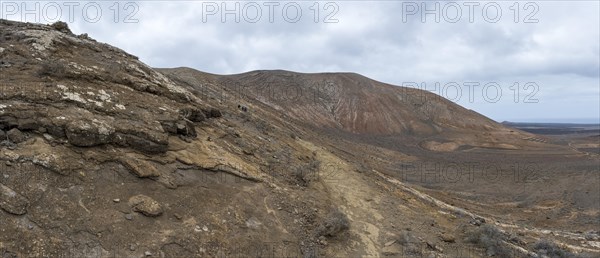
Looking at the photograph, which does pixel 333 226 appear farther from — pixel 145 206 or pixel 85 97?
pixel 85 97

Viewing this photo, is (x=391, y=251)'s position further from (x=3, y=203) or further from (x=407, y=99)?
(x=407, y=99)

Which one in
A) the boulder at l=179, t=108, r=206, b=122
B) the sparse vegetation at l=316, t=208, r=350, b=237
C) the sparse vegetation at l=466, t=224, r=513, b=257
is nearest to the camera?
the sparse vegetation at l=316, t=208, r=350, b=237

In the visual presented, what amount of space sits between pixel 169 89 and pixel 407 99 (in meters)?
47.2

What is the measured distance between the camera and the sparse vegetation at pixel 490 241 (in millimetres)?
9406

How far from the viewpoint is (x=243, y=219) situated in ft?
26.8

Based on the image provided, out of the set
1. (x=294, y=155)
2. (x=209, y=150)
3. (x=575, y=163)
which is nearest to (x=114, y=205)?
(x=209, y=150)

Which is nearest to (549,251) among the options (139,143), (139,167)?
(139,167)

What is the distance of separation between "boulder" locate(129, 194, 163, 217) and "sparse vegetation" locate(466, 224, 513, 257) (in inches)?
280

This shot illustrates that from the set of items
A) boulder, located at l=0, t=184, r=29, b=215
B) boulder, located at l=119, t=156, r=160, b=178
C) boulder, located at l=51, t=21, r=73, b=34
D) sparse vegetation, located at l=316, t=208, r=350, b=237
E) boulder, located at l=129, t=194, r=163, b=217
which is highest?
boulder, located at l=51, t=21, r=73, b=34

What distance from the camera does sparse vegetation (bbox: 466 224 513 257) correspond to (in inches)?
370

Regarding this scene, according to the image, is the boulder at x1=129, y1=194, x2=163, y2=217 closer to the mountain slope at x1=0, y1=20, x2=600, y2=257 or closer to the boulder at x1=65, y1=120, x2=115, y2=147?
the mountain slope at x1=0, y1=20, x2=600, y2=257

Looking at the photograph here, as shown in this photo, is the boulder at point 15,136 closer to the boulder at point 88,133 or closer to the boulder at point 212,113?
the boulder at point 88,133

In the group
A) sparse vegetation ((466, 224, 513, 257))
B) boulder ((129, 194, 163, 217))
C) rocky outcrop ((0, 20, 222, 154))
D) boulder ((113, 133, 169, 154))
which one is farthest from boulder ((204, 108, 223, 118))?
sparse vegetation ((466, 224, 513, 257))

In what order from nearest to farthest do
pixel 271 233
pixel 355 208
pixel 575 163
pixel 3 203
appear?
pixel 3 203 → pixel 271 233 → pixel 355 208 → pixel 575 163
